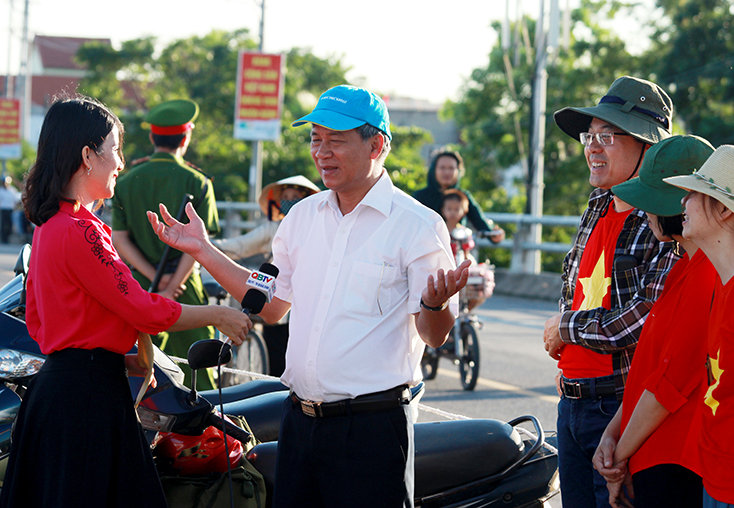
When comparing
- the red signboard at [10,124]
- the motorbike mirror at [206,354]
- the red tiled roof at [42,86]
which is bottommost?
the motorbike mirror at [206,354]

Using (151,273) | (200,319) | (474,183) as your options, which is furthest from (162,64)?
(200,319)

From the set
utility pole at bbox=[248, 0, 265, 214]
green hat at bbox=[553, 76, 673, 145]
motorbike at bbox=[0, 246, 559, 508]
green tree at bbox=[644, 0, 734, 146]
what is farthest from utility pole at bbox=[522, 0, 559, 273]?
motorbike at bbox=[0, 246, 559, 508]

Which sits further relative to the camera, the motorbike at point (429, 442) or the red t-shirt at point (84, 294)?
the motorbike at point (429, 442)

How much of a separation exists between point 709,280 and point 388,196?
1.03 metres

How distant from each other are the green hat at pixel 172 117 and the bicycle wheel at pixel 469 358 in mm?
3630

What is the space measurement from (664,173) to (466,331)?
17.7ft

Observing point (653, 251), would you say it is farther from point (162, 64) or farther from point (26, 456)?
point (162, 64)

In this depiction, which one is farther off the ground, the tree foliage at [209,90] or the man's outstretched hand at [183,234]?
the tree foliage at [209,90]

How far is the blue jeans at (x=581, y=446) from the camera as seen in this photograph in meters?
2.98

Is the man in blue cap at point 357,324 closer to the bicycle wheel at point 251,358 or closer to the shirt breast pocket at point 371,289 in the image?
the shirt breast pocket at point 371,289

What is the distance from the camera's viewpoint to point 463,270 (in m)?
2.52

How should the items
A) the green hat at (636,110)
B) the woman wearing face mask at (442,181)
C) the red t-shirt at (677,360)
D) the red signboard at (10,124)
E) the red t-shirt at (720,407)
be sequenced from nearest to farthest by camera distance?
the red t-shirt at (720,407) → the red t-shirt at (677,360) → the green hat at (636,110) → the woman wearing face mask at (442,181) → the red signboard at (10,124)

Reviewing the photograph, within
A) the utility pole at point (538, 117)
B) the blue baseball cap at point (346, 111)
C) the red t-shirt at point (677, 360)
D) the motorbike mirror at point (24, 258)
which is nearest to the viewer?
the red t-shirt at point (677, 360)

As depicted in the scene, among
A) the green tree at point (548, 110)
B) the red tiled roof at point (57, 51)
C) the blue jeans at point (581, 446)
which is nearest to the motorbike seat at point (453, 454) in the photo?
the blue jeans at point (581, 446)
